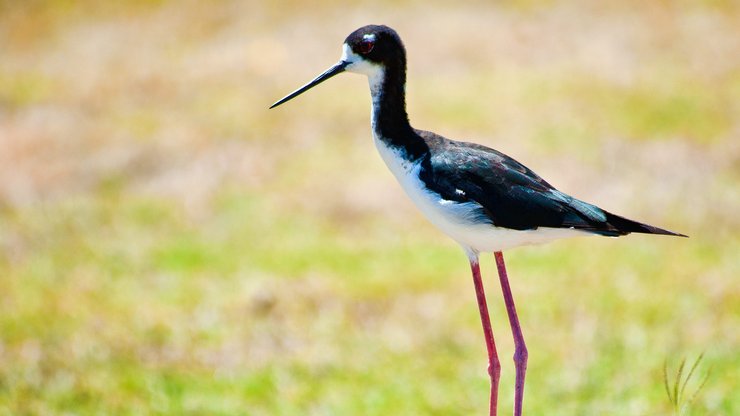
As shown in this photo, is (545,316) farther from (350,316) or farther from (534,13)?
(534,13)

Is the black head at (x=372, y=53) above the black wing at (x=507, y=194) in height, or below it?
above

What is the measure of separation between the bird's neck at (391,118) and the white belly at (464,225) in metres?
0.07

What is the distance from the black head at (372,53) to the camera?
3.89 meters

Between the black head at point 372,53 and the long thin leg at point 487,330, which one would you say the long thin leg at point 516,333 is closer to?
the long thin leg at point 487,330

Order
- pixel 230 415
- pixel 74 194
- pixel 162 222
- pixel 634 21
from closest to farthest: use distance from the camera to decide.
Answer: pixel 230 415
pixel 162 222
pixel 74 194
pixel 634 21

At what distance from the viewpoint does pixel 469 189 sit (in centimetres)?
375

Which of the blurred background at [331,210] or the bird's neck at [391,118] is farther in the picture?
the blurred background at [331,210]

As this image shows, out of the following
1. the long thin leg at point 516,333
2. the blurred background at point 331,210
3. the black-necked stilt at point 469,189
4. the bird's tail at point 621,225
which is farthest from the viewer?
the blurred background at point 331,210

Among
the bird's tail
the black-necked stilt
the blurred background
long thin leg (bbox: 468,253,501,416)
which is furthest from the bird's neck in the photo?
the blurred background

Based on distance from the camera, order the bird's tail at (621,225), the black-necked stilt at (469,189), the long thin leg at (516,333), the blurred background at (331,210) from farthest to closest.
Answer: the blurred background at (331,210) < the long thin leg at (516,333) < the black-necked stilt at (469,189) < the bird's tail at (621,225)

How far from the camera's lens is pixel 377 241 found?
33.6ft

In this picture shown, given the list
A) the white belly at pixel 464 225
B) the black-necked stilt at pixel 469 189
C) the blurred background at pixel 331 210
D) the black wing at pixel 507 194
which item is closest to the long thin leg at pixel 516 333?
the black-necked stilt at pixel 469 189

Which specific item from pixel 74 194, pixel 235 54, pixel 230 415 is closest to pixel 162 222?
pixel 74 194

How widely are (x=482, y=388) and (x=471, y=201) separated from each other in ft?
11.8
